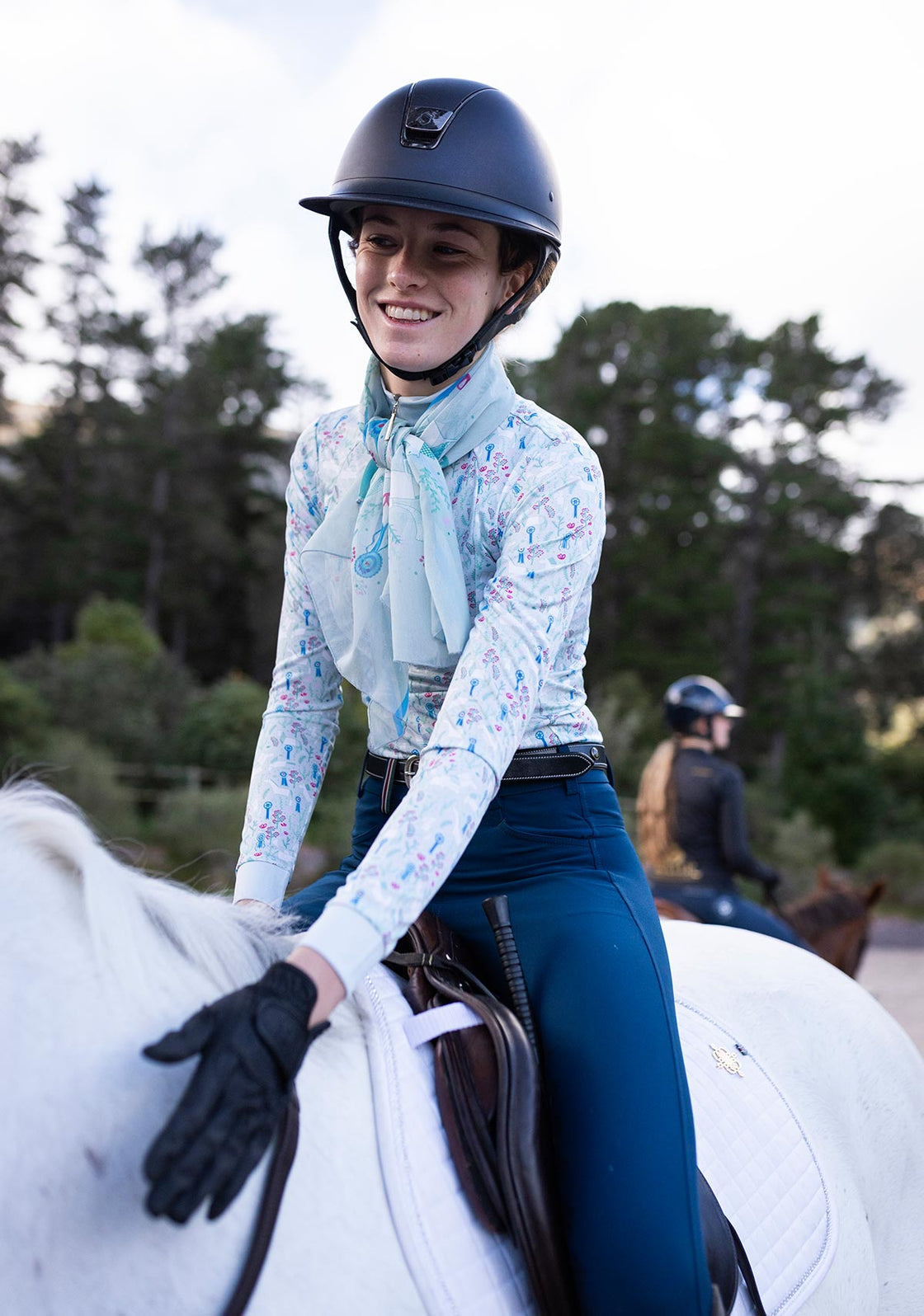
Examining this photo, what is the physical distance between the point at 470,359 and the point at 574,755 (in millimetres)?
717

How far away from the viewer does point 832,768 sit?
2217 centimetres

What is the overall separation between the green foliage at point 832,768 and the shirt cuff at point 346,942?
69.7 feet

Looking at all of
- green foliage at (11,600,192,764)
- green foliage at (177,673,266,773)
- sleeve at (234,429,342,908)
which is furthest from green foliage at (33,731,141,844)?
sleeve at (234,429,342,908)

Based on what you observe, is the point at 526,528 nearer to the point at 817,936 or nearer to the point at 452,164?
the point at 452,164

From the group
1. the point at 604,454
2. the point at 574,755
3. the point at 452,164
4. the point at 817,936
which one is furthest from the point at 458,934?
the point at 604,454

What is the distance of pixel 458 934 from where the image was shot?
1.84m

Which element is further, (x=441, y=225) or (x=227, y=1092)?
(x=441, y=225)

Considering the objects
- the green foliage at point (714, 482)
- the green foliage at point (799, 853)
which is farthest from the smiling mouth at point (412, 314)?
the green foliage at point (714, 482)

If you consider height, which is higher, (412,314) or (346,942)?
(412,314)

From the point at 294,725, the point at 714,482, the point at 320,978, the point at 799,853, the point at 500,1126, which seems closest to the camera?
the point at 320,978

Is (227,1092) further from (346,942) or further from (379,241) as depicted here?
(379,241)

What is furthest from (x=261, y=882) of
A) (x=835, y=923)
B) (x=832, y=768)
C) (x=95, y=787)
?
(x=832, y=768)

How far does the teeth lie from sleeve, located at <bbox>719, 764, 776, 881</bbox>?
4.61 meters

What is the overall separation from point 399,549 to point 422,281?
1.61ft
